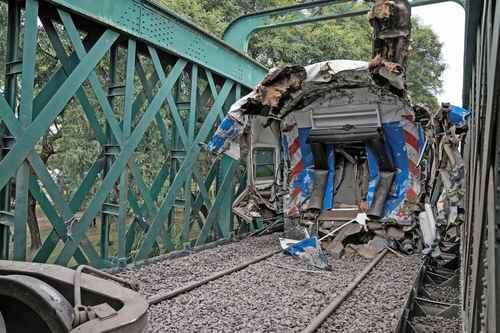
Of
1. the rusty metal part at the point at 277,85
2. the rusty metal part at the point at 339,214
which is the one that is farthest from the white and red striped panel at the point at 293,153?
the rusty metal part at the point at 277,85

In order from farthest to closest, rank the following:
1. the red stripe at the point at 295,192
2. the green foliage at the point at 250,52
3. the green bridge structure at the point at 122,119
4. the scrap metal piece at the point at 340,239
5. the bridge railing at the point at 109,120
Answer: the green foliage at the point at 250,52 → the red stripe at the point at 295,192 → the scrap metal piece at the point at 340,239 → the bridge railing at the point at 109,120 → the green bridge structure at the point at 122,119

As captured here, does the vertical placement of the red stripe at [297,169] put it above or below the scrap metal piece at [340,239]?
above

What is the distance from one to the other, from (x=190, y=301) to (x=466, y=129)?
337 centimetres

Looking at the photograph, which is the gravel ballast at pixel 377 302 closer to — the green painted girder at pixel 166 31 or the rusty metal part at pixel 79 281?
the rusty metal part at pixel 79 281

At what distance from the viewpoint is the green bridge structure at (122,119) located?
143 inches

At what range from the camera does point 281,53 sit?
13.4m

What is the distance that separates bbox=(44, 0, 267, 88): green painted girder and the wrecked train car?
0.87 m

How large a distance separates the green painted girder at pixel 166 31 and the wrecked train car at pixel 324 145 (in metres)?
0.87

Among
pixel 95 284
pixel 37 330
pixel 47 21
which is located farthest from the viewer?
pixel 47 21

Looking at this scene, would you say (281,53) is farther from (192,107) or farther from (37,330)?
(37,330)

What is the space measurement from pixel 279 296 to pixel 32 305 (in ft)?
9.45

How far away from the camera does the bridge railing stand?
3.75 m

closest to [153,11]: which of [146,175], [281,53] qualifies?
[146,175]

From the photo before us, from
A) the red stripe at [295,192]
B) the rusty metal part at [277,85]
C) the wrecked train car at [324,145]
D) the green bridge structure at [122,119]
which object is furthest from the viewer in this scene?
the red stripe at [295,192]
